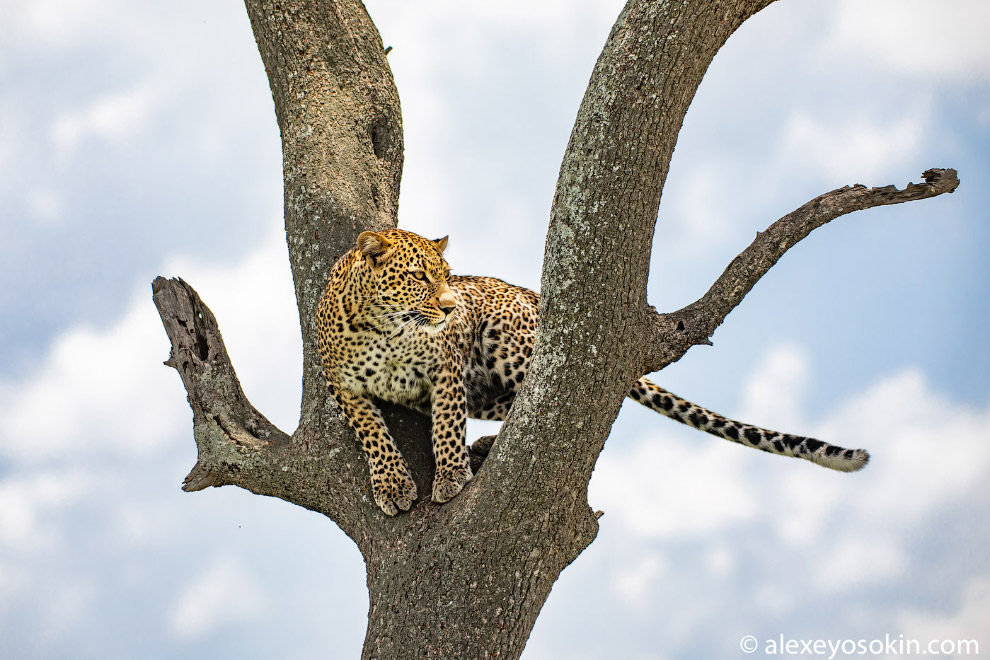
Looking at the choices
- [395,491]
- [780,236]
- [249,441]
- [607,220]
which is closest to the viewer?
[607,220]

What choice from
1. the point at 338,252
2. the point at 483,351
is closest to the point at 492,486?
the point at 483,351

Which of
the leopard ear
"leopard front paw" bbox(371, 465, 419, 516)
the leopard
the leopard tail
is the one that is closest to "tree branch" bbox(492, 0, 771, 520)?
the leopard

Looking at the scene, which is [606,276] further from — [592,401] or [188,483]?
[188,483]

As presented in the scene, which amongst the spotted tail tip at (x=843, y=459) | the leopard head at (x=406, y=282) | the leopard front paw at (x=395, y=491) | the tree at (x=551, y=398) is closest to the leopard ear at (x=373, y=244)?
the leopard head at (x=406, y=282)

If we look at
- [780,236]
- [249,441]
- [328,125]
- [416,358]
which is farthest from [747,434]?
[328,125]

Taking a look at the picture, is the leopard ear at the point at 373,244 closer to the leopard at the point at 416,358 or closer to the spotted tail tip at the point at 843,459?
the leopard at the point at 416,358

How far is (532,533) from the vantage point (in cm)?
533

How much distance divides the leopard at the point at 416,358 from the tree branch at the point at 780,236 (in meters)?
0.71

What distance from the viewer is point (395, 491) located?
18.8ft

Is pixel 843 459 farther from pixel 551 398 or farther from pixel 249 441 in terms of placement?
pixel 249 441

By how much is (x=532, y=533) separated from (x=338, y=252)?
2.46m

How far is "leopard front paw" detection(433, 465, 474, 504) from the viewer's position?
5.60 metres

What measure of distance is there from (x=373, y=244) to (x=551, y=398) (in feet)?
4.59

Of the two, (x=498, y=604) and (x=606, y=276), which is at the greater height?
(x=606, y=276)
